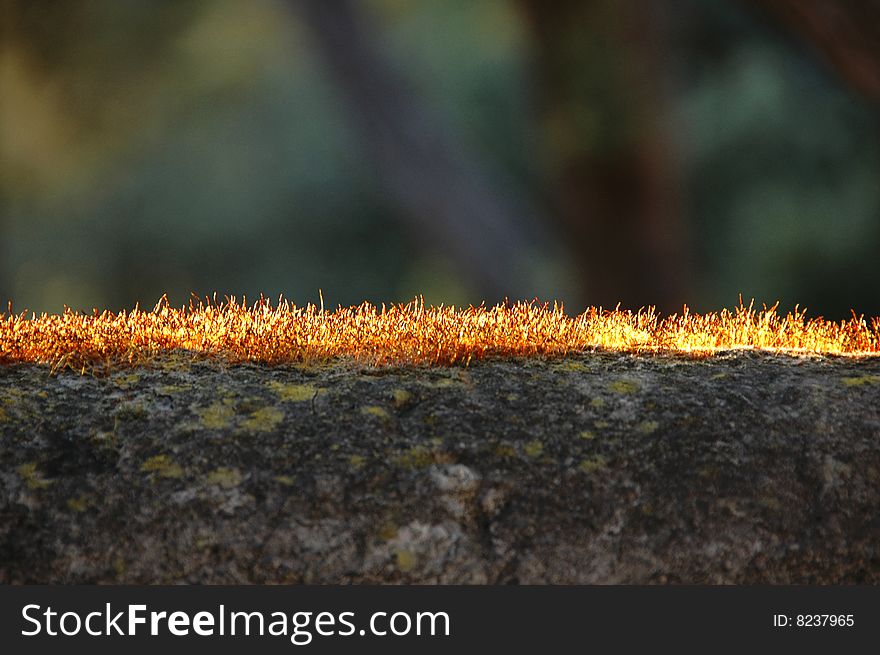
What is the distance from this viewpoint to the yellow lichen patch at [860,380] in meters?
3.11

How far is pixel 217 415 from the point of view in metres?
2.77

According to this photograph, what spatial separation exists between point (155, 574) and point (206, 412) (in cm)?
50

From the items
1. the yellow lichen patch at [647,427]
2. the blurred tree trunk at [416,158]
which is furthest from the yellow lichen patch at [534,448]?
the blurred tree trunk at [416,158]

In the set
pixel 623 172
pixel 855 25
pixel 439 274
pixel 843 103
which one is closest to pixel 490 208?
pixel 623 172

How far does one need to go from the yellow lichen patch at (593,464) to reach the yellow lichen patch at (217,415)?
0.92m

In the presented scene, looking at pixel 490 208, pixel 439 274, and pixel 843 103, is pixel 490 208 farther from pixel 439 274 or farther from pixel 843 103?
pixel 439 274

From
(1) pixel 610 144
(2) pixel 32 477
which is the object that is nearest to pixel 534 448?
(2) pixel 32 477

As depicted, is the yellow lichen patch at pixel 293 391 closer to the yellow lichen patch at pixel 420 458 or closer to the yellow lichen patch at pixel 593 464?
the yellow lichen patch at pixel 420 458

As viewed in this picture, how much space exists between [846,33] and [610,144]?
192cm

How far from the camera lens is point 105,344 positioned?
3.21m

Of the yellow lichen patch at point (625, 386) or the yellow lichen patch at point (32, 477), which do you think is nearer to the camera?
the yellow lichen patch at point (32, 477)

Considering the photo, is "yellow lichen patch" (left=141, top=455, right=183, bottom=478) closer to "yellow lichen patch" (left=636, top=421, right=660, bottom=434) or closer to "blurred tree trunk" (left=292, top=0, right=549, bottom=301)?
"yellow lichen patch" (left=636, top=421, right=660, bottom=434)

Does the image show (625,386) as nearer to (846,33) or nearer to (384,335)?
(384,335)

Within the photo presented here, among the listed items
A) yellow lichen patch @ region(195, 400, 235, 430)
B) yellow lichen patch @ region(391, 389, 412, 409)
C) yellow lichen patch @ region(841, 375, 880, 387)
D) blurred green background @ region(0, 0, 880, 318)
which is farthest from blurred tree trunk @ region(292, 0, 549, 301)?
yellow lichen patch @ region(195, 400, 235, 430)
